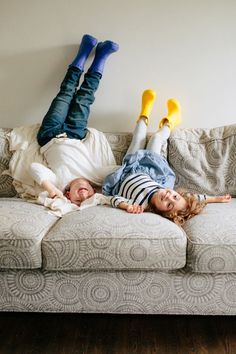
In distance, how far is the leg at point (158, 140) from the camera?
1.94 metres

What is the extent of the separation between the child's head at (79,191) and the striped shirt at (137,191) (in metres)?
0.16

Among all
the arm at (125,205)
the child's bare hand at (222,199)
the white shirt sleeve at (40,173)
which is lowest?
the child's bare hand at (222,199)

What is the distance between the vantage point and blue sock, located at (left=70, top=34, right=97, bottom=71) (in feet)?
6.90

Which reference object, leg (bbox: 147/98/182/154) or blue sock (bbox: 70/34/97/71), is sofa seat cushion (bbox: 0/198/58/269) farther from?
blue sock (bbox: 70/34/97/71)

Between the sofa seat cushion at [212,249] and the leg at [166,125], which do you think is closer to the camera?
the sofa seat cushion at [212,249]

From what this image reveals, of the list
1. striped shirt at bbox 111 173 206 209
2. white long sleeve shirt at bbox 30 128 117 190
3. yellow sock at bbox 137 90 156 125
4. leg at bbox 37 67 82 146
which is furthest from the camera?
yellow sock at bbox 137 90 156 125

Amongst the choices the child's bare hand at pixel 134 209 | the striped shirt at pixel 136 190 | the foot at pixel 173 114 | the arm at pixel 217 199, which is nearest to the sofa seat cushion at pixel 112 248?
the child's bare hand at pixel 134 209

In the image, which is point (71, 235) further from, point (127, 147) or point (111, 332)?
point (127, 147)

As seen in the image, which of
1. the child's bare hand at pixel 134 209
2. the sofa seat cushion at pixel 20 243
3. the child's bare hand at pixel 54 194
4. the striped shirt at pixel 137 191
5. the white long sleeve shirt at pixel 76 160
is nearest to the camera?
the sofa seat cushion at pixel 20 243

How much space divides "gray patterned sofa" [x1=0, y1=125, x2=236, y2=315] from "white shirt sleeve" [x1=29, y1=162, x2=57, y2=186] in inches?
12.0

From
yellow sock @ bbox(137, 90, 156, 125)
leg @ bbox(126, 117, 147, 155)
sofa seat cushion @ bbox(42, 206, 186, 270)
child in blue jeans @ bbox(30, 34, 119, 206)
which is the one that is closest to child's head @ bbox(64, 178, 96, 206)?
child in blue jeans @ bbox(30, 34, 119, 206)

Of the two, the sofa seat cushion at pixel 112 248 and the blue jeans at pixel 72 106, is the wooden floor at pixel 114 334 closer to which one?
the sofa seat cushion at pixel 112 248

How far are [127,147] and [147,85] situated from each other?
0.45 m

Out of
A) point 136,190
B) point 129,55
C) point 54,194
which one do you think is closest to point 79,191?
point 54,194
